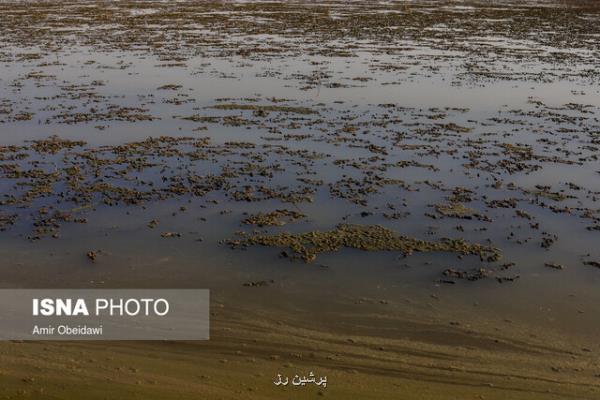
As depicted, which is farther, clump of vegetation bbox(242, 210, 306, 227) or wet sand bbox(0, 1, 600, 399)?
clump of vegetation bbox(242, 210, 306, 227)

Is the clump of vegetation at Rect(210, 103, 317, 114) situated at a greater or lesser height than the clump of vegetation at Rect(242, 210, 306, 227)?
greater

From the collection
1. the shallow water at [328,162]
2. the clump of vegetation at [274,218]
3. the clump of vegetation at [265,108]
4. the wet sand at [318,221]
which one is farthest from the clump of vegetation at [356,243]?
the clump of vegetation at [265,108]

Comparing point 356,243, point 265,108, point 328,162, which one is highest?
point 265,108

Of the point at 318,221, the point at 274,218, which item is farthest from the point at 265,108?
the point at 318,221

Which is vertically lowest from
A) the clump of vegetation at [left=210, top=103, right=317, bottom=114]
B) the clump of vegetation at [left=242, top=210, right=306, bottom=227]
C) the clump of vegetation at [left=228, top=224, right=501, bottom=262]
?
the clump of vegetation at [left=228, top=224, right=501, bottom=262]

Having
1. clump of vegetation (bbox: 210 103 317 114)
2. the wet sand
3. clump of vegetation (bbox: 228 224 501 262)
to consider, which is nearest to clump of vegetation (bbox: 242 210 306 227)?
the wet sand

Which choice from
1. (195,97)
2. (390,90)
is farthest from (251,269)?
(390,90)

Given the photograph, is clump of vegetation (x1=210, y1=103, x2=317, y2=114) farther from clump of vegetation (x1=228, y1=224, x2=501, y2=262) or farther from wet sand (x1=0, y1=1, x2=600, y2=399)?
clump of vegetation (x1=228, y1=224, x2=501, y2=262)

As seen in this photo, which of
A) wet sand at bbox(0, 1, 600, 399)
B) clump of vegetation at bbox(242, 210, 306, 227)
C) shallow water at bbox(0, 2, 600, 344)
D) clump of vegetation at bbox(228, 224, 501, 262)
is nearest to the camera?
wet sand at bbox(0, 1, 600, 399)

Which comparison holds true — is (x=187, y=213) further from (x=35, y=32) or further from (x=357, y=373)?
(x=35, y=32)

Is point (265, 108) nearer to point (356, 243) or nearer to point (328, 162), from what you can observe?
point (328, 162)
